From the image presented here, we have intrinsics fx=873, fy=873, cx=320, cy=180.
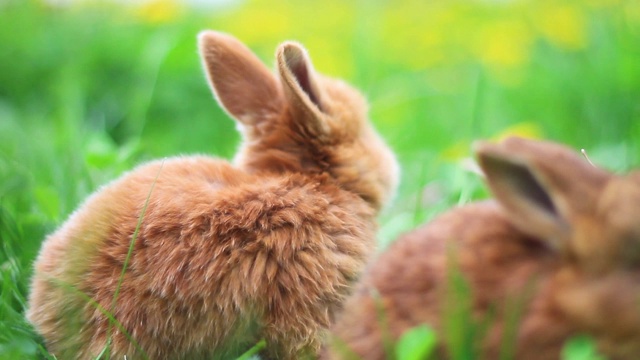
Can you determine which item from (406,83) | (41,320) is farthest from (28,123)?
(41,320)

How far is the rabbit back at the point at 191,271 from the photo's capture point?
242 cm

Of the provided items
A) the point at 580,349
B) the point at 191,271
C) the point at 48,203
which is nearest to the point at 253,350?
the point at 191,271

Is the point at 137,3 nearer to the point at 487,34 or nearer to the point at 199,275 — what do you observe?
the point at 487,34

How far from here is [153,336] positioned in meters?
2.42

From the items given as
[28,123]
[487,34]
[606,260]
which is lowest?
[487,34]

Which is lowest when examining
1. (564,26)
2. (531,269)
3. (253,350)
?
(564,26)

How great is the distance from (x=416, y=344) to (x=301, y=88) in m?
1.30

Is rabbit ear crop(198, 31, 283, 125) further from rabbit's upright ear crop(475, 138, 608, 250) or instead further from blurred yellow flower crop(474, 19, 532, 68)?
blurred yellow flower crop(474, 19, 532, 68)

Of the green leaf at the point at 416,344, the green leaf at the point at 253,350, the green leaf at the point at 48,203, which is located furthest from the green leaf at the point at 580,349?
the green leaf at the point at 48,203

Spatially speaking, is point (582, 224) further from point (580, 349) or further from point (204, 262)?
point (204, 262)

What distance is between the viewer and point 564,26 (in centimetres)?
660

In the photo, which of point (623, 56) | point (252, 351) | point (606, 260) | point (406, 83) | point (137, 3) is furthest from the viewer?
point (137, 3)

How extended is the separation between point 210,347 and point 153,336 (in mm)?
161

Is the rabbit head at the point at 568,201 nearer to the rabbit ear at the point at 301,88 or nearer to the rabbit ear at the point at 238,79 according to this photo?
the rabbit ear at the point at 301,88
